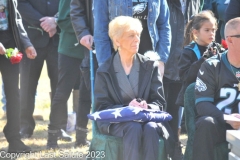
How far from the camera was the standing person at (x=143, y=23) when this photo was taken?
5.72 meters

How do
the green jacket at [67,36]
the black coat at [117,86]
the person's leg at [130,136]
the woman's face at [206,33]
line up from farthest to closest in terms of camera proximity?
1. the green jacket at [67,36]
2. the woman's face at [206,33]
3. the black coat at [117,86]
4. the person's leg at [130,136]

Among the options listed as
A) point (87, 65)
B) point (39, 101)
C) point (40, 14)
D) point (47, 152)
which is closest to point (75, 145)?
point (47, 152)

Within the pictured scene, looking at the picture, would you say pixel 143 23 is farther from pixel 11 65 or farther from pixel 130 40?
pixel 11 65

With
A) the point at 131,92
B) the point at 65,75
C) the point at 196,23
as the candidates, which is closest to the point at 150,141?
the point at 131,92

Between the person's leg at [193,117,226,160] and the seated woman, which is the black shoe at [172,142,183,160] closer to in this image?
the seated woman

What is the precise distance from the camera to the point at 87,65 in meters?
6.52

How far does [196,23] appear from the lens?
6328 mm

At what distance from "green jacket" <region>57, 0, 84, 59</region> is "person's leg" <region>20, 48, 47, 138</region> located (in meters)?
0.70

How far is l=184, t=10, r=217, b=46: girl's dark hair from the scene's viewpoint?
6.30 meters

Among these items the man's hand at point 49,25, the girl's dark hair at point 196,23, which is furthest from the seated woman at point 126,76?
the man's hand at point 49,25

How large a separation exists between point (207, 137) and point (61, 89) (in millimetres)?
2688

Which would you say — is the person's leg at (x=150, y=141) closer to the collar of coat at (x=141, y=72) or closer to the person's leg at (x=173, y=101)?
the collar of coat at (x=141, y=72)

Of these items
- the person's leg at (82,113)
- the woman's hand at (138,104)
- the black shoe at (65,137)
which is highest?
the woman's hand at (138,104)

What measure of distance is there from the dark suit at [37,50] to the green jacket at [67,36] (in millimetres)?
545
